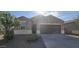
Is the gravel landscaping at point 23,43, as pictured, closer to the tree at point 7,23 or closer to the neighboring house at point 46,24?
the tree at point 7,23

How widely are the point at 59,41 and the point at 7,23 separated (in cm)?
141

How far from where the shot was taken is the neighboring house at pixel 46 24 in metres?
3.74

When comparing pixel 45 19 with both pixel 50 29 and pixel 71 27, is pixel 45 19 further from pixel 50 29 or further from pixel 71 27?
pixel 71 27

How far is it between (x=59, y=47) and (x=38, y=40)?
566 mm

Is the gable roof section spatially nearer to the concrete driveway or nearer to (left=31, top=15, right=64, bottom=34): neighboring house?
(left=31, top=15, right=64, bottom=34): neighboring house

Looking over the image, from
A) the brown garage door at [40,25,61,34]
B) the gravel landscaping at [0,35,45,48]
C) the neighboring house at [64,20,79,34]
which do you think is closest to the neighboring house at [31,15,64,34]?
the brown garage door at [40,25,61,34]

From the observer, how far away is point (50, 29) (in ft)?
12.4

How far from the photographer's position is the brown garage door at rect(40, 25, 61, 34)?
12.3 feet

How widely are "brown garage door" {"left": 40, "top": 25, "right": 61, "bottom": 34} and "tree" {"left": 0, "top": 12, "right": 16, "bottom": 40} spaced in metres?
0.76
